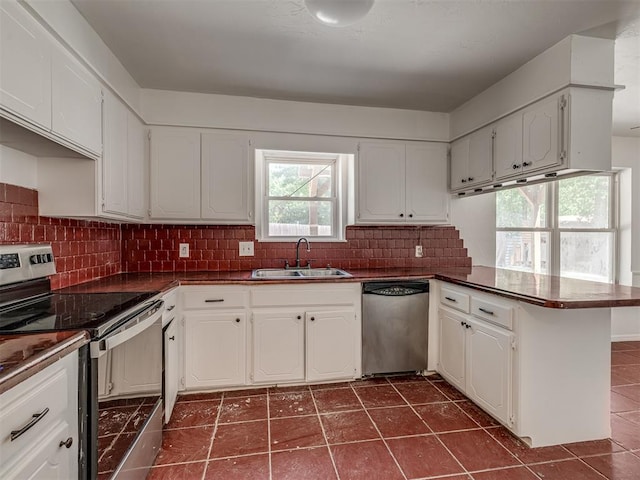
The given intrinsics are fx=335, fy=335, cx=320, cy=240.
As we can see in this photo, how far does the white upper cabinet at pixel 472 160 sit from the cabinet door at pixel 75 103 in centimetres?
276

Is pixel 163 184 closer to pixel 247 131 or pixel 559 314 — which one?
pixel 247 131

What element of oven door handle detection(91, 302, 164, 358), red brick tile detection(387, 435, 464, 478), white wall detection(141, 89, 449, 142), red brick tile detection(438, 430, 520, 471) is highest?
white wall detection(141, 89, 449, 142)

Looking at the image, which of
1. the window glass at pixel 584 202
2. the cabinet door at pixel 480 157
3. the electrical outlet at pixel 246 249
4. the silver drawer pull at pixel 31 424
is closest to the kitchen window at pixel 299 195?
the electrical outlet at pixel 246 249

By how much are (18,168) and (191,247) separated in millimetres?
1399

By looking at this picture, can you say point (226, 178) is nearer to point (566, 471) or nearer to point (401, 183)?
point (401, 183)

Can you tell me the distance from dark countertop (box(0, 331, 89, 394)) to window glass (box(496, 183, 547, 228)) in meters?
3.75

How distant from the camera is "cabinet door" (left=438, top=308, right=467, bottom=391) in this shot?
2441 mm

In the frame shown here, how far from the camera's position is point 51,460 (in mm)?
972

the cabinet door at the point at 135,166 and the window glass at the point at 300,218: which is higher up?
the cabinet door at the point at 135,166

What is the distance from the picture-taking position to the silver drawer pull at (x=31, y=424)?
0.83 metres

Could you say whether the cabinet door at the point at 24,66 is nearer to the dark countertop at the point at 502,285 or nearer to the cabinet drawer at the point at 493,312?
the dark countertop at the point at 502,285

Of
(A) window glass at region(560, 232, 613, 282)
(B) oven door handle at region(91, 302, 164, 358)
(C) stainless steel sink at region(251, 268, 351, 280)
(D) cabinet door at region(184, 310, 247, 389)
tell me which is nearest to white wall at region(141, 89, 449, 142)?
(C) stainless steel sink at region(251, 268, 351, 280)

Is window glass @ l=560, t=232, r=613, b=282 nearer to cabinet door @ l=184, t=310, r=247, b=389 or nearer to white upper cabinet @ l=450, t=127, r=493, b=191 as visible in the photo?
white upper cabinet @ l=450, t=127, r=493, b=191

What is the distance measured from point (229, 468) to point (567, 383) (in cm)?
190
